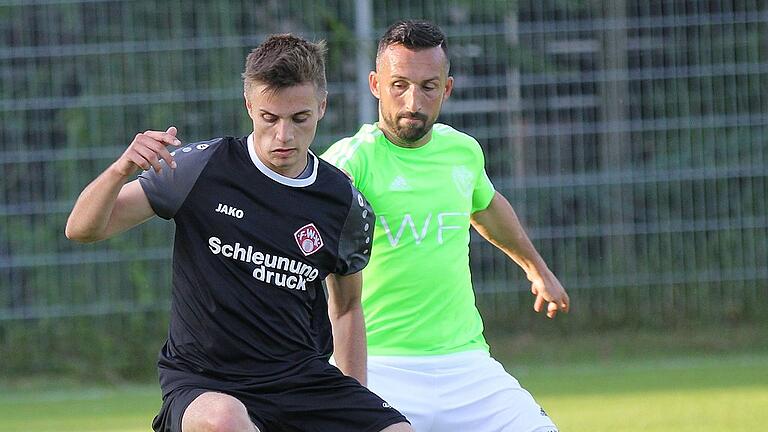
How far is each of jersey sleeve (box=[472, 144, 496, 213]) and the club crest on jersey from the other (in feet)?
3.48

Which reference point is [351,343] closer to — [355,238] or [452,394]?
[355,238]

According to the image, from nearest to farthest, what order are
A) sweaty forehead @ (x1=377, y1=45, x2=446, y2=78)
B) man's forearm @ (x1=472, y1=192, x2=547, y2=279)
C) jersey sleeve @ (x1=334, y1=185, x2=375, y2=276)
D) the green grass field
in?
jersey sleeve @ (x1=334, y1=185, x2=375, y2=276) < sweaty forehead @ (x1=377, y1=45, x2=446, y2=78) < man's forearm @ (x1=472, y1=192, x2=547, y2=279) < the green grass field

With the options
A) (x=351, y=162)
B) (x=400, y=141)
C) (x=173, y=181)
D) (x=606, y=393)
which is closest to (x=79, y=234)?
A: (x=173, y=181)

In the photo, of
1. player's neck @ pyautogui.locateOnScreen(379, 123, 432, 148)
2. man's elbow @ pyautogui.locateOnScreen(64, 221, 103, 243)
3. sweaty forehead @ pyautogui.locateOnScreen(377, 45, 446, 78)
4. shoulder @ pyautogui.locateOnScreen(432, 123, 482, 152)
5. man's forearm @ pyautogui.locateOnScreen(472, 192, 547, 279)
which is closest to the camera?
man's elbow @ pyautogui.locateOnScreen(64, 221, 103, 243)

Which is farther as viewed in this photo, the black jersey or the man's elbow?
the black jersey

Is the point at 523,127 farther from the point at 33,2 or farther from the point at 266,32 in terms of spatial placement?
the point at 33,2

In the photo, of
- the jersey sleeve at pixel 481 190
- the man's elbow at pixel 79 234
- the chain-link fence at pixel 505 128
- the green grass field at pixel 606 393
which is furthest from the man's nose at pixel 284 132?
the chain-link fence at pixel 505 128

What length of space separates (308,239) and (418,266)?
725 millimetres

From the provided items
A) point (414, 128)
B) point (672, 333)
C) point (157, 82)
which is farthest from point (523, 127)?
point (414, 128)

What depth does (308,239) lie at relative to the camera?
4.41 metres

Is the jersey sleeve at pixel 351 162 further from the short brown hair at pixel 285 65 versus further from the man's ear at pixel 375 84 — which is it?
the short brown hair at pixel 285 65

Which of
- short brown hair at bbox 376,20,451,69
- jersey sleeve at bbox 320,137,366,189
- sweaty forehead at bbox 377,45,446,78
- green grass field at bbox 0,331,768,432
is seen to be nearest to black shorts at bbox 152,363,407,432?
jersey sleeve at bbox 320,137,366,189

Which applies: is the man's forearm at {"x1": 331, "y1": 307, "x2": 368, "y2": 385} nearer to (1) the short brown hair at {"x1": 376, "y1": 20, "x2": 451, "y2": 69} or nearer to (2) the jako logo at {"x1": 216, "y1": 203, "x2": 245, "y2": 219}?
(2) the jako logo at {"x1": 216, "y1": 203, "x2": 245, "y2": 219}

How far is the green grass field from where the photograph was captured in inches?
282
